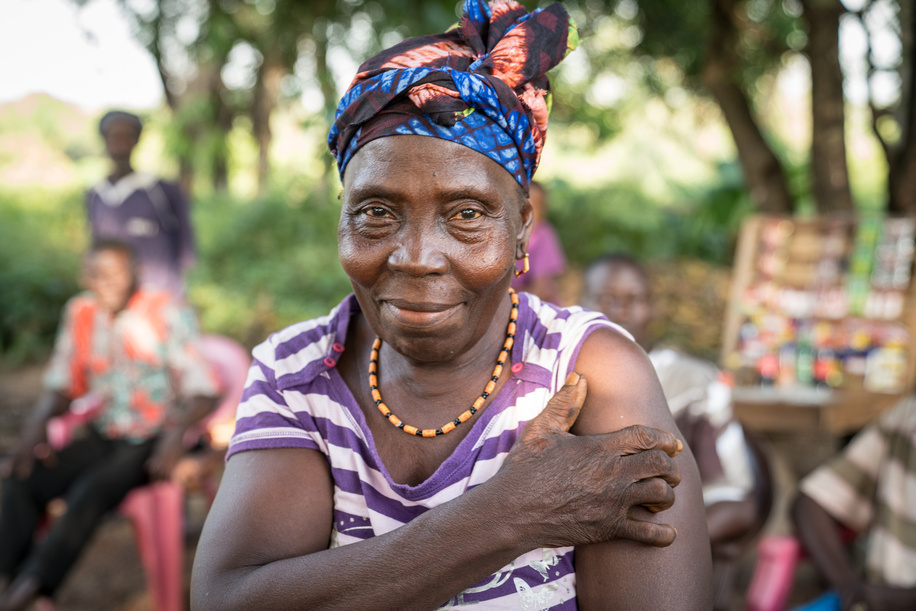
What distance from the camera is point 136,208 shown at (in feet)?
17.4

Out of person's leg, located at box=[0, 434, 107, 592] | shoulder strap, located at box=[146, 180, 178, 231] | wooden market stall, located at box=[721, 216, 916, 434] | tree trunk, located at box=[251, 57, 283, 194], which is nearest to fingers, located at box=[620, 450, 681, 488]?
person's leg, located at box=[0, 434, 107, 592]

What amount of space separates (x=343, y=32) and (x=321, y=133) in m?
0.90

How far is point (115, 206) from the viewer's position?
530 centimetres

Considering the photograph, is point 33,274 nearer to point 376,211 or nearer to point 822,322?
point 822,322

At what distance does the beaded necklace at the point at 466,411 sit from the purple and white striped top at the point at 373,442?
18mm

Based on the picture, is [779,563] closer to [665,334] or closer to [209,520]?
[209,520]

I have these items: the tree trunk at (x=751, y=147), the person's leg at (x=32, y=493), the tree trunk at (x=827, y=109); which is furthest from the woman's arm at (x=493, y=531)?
the tree trunk at (x=751, y=147)

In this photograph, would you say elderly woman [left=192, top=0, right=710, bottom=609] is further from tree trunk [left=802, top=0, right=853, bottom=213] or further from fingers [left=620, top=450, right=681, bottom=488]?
tree trunk [left=802, top=0, right=853, bottom=213]

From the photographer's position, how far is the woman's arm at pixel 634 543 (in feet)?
4.17

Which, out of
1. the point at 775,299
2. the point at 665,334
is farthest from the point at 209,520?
the point at 665,334

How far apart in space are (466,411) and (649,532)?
1.36 ft

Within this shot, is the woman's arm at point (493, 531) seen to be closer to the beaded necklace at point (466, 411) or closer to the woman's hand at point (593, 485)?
the woman's hand at point (593, 485)

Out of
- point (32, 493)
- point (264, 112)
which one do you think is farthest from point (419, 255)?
point (264, 112)

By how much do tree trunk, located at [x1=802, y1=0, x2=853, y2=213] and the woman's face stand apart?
594 centimetres
